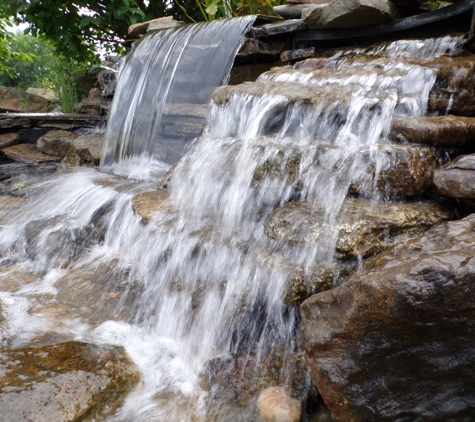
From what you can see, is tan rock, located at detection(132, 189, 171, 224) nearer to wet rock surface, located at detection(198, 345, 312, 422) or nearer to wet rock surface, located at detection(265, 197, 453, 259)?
wet rock surface, located at detection(265, 197, 453, 259)

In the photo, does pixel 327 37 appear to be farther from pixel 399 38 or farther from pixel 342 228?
pixel 342 228

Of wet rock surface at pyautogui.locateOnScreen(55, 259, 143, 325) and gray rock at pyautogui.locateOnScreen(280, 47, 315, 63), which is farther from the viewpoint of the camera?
gray rock at pyautogui.locateOnScreen(280, 47, 315, 63)

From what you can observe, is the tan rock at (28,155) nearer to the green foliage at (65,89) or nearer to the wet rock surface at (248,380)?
the green foliage at (65,89)

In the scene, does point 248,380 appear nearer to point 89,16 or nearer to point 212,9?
point 212,9

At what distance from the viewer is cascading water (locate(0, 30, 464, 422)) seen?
2.53 meters

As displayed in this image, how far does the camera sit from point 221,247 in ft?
9.93

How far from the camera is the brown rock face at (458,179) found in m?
2.40

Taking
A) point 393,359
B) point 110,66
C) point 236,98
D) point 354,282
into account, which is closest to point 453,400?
point 393,359

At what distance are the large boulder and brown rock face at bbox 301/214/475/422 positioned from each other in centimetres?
320

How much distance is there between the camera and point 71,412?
2086 mm

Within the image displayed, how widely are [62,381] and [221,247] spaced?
51.2 inches

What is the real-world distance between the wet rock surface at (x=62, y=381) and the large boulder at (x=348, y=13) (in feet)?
13.2

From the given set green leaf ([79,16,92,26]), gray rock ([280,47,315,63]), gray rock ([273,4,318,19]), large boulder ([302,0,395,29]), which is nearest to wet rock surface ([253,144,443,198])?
large boulder ([302,0,395,29])

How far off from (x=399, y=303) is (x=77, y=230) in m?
3.10
